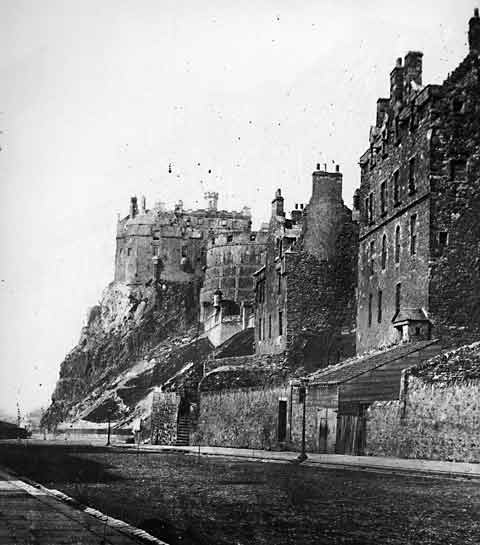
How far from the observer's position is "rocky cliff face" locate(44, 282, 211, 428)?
90875 mm

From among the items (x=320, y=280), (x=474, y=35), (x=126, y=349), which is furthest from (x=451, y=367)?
Result: (x=126, y=349)

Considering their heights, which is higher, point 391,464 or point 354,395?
point 354,395

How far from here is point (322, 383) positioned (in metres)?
37.0

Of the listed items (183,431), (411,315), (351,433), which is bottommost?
(183,431)

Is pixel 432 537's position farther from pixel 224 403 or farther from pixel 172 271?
pixel 172 271

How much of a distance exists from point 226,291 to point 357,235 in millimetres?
36476

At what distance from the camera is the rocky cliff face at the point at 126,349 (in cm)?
9088

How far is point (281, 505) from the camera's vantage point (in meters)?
15.0

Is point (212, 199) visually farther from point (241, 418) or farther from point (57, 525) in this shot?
point (57, 525)

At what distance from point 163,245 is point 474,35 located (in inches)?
2641

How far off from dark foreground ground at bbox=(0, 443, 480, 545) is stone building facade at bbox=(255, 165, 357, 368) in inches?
1152

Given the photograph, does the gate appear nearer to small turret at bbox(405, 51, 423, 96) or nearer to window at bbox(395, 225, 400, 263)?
window at bbox(395, 225, 400, 263)

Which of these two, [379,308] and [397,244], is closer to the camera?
[397,244]

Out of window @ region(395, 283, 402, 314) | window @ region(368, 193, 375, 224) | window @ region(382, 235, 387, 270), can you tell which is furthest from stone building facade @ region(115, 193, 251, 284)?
window @ region(395, 283, 402, 314)
